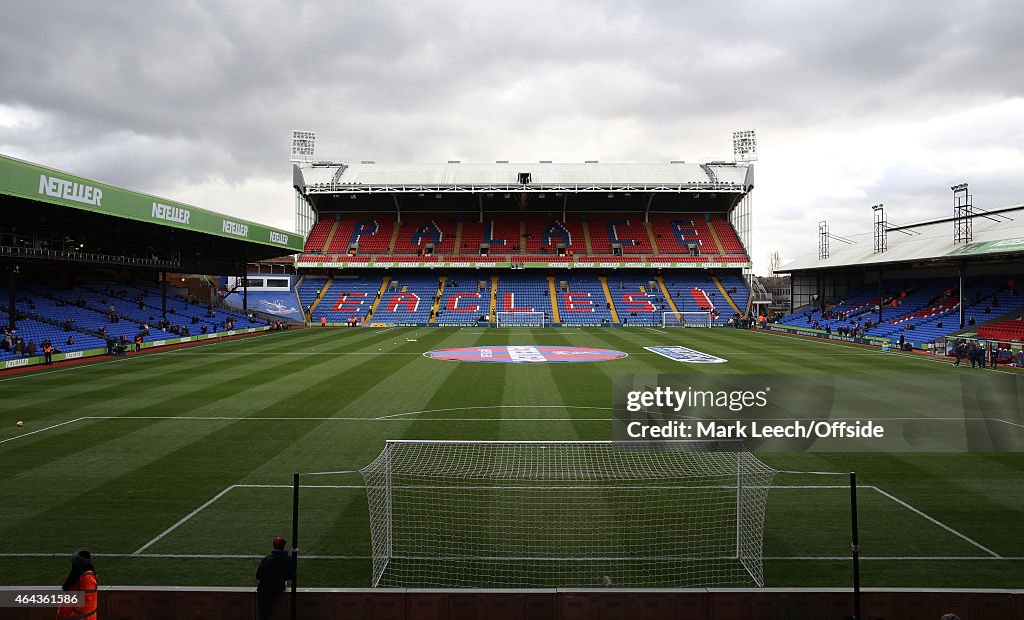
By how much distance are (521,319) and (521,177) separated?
713 inches

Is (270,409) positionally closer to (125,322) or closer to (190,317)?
(125,322)

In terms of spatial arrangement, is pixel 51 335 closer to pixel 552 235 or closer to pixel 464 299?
pixel 464 299

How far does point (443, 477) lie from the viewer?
1035cm

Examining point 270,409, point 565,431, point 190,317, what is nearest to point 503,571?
point 565,431

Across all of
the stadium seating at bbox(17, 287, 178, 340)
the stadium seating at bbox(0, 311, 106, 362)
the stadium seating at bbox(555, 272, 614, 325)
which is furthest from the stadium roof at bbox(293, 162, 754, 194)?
the stadium seating at bbox(0, 311, 106, 362)

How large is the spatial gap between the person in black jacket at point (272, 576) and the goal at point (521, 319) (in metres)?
49.3

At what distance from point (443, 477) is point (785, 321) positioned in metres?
50.7

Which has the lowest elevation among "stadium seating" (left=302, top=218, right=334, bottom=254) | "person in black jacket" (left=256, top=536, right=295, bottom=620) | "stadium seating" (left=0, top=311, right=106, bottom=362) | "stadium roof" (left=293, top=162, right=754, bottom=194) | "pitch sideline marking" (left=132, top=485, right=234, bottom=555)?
"pitch sideline marking" (left=132, top=485, right=234, bottom=555)

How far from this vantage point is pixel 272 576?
224 inches

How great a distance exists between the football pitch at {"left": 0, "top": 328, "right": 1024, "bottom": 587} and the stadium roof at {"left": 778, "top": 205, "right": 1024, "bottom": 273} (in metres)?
14.1

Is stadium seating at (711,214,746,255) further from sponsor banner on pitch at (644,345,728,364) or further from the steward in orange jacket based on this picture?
the steward in orange jacket

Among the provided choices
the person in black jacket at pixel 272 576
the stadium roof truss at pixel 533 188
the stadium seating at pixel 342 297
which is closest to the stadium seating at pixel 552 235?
the stadium roof truss at pixel 533 188

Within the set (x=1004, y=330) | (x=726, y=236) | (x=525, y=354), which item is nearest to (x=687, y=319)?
(x=726, y=236)

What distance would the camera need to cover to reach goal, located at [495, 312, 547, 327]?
5559cm
